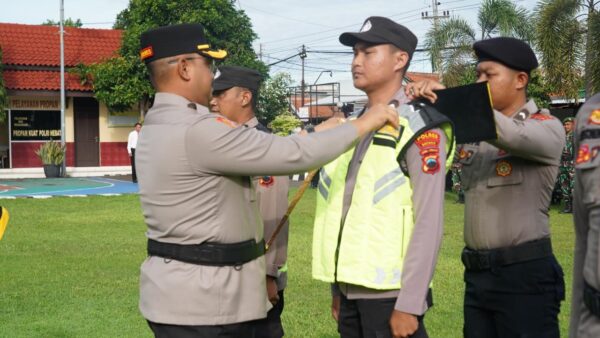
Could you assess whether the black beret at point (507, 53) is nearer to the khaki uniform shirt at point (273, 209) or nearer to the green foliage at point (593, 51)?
the khaki uniform shirt at point (273, 209)

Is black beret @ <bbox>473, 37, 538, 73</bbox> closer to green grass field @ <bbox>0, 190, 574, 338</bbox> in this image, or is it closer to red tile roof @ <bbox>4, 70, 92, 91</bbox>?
green grass field @ <bbox>0, 190, 574, 338</bbox>

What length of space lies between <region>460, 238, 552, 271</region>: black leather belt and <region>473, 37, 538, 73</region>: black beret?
89 centimetres

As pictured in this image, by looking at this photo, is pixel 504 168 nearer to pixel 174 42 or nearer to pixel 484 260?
pixel 484 260

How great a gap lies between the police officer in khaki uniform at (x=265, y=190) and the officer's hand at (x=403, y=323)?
152cm

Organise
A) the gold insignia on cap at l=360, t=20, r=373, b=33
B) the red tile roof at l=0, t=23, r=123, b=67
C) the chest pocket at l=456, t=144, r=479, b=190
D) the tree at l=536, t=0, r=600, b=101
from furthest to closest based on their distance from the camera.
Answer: the red tile roof at l=0, t=23, r=123, b=67 → the tree at l=536, t=0, r=600, b=101 → the chest pocket at l=456, t=144, r=479, b=190 → the gold insignia on cap at l=360, t=20, r=373, b=33

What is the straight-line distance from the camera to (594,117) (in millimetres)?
2324

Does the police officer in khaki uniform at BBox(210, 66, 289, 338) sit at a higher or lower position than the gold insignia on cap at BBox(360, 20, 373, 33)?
lower

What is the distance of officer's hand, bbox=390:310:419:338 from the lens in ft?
9.46

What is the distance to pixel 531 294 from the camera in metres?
3.63

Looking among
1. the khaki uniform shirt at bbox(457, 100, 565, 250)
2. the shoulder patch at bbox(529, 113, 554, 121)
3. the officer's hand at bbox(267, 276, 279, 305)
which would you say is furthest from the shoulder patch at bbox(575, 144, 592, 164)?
the officer's hand at bbox(267, 276, 279, 305)

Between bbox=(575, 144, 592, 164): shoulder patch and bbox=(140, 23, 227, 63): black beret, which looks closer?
bbox=(575, 144, 592, 164): shoulder patch

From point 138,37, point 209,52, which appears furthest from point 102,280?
point 138,37

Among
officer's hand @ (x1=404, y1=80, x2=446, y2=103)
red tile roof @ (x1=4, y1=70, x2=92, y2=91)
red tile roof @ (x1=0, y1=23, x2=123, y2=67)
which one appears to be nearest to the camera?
officer's hand @ (x1=404, y1=80, x2=446, y2=103)

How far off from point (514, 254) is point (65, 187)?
20.5m
